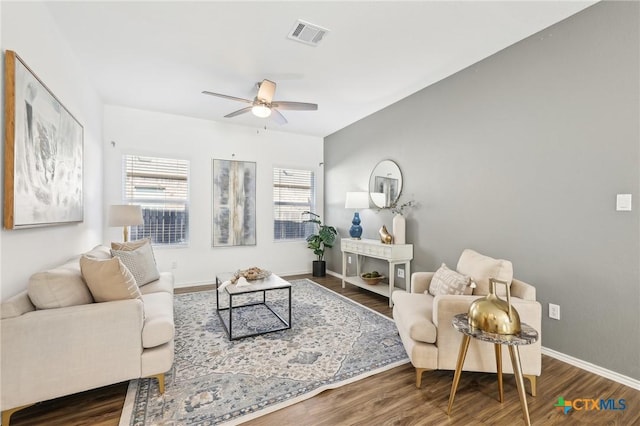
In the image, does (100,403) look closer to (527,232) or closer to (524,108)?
(527,232)

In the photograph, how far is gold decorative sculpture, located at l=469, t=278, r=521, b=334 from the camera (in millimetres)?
1506

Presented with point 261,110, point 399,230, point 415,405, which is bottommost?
point 415,405

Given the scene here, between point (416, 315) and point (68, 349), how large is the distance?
7.33ft

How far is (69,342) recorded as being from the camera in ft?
5.34

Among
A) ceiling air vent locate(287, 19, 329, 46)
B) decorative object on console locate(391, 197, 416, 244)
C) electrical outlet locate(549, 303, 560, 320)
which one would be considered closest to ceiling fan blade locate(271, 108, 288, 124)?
ceiling air vent locate(287, 19, 329, 46)

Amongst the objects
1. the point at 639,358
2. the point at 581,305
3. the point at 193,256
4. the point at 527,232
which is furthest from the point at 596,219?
the point at 193,256

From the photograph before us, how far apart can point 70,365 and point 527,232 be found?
357cm

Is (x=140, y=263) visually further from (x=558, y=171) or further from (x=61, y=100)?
(x=558, y=171)

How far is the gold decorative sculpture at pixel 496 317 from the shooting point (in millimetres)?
1506

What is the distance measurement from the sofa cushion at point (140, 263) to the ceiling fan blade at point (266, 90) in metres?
2.13

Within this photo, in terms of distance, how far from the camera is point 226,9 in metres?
2.23

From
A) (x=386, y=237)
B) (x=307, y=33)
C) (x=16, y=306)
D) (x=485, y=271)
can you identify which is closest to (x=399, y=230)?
(x=386, y=237)

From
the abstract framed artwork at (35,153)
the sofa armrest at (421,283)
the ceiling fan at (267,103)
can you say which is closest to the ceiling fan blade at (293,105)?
the ceiling fan at (267,103)

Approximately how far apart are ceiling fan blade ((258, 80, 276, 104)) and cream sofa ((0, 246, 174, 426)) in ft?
7.48
